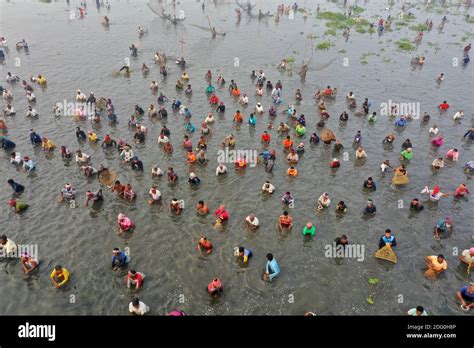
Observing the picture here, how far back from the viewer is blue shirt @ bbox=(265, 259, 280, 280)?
2023cm

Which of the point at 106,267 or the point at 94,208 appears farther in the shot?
the point at 94,208

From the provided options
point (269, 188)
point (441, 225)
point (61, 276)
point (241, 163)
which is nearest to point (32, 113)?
point (241, 163)

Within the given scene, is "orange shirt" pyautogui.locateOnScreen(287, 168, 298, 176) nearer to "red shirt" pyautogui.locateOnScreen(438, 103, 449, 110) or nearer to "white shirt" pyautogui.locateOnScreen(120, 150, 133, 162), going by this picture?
"white shirt" pyautogui.locateOnScreen(120, 150, 133, 162)

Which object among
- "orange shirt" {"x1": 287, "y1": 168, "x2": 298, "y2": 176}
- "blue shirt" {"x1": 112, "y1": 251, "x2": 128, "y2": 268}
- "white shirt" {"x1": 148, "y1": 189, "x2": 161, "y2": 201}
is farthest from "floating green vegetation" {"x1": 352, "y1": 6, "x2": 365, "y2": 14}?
"blue shirt" {"x1": 112, "y1": 251, "x2": 128, "y2": 268}

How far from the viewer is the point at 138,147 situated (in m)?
31.8

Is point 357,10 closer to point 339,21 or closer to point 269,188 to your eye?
point 339,21

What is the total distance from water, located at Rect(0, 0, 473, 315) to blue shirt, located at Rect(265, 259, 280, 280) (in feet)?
1.91

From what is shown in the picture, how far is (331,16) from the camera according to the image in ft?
229

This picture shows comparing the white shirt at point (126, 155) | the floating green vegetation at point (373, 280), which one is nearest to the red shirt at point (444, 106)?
the floating green vegetation at point (373, 280)

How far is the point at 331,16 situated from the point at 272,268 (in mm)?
63040
